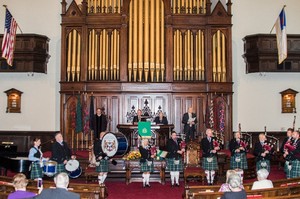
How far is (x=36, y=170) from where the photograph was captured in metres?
13.0

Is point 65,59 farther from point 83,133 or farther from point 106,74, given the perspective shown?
point 83,133

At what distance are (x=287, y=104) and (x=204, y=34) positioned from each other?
5585 millimetres

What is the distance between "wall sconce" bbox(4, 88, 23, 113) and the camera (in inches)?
827

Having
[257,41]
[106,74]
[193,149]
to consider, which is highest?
[257,41]

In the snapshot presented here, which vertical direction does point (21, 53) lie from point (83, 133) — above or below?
above

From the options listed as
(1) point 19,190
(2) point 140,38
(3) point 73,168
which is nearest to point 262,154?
(3) point 73,168

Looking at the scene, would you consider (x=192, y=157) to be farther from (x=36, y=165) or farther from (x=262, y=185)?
(x=262, y=185)

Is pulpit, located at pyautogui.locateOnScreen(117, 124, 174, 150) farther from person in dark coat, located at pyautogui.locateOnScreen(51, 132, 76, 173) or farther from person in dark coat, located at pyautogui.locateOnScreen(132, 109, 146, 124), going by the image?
person in dark coat, located at pyautogui.locateOnScreen(51, 132, 76, 173)

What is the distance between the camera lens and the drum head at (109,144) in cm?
1492

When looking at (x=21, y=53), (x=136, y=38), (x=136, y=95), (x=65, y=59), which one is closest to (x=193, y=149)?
(x=136, y=95)

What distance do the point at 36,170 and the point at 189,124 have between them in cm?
800

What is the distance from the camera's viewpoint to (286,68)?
2086 centimetres

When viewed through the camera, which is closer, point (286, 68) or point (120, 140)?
point (120, 140)

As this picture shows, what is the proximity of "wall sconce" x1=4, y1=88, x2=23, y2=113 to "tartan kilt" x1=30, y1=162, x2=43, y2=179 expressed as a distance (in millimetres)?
8638
